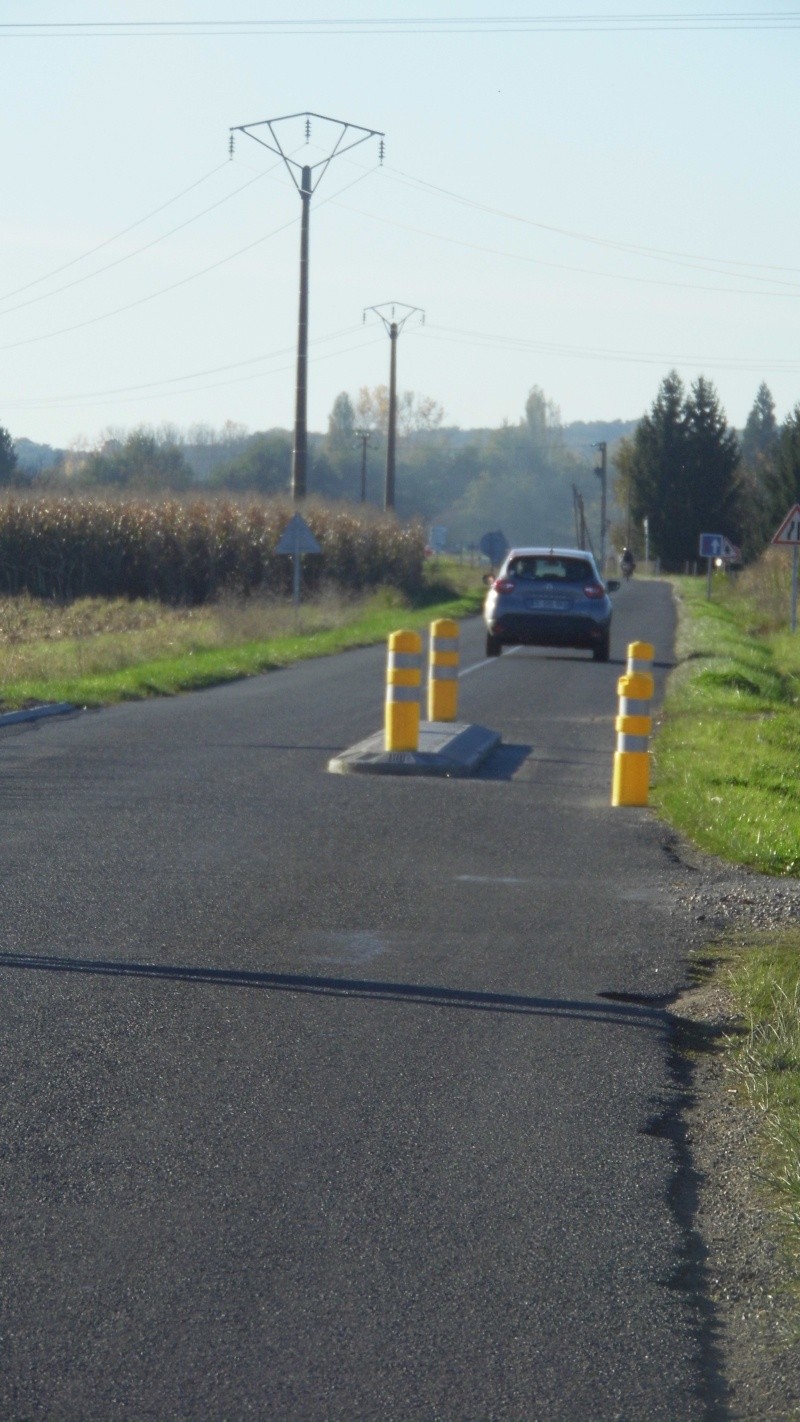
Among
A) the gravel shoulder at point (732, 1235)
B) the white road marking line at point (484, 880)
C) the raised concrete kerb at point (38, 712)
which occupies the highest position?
the gravel shoulder at point (732, 1235)

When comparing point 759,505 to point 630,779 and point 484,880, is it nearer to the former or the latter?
point 630,779

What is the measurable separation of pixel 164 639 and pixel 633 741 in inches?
720

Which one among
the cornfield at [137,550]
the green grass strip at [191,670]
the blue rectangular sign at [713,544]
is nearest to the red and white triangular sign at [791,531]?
the green grass strip at [191,670]

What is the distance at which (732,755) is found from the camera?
14445 mm

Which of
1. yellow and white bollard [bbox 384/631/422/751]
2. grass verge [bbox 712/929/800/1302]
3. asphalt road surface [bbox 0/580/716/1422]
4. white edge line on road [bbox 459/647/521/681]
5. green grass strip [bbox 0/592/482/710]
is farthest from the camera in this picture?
white edge line on road [bbox 459/647/521/681]

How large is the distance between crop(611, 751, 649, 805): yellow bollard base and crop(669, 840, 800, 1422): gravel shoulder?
5.18 metres

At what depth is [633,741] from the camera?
12.1 metres

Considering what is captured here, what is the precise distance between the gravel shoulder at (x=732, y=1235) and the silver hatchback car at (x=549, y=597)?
1885 cm

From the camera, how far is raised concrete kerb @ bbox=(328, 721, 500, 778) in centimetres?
1380

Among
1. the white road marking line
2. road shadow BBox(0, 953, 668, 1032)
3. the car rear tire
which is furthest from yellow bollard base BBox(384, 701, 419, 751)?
the car rear tire

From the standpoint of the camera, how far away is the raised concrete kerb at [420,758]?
45.3 feet

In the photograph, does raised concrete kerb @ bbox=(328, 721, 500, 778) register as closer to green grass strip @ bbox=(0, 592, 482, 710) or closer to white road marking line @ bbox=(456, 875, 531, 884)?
white road marking line @ bbox=(456, 875, 531, 884)

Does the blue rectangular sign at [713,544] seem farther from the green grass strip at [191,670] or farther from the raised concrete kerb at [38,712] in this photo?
the raised concrete kerb at [38,712]

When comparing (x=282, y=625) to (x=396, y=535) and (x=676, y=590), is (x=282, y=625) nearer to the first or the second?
(x=396, y=535)
